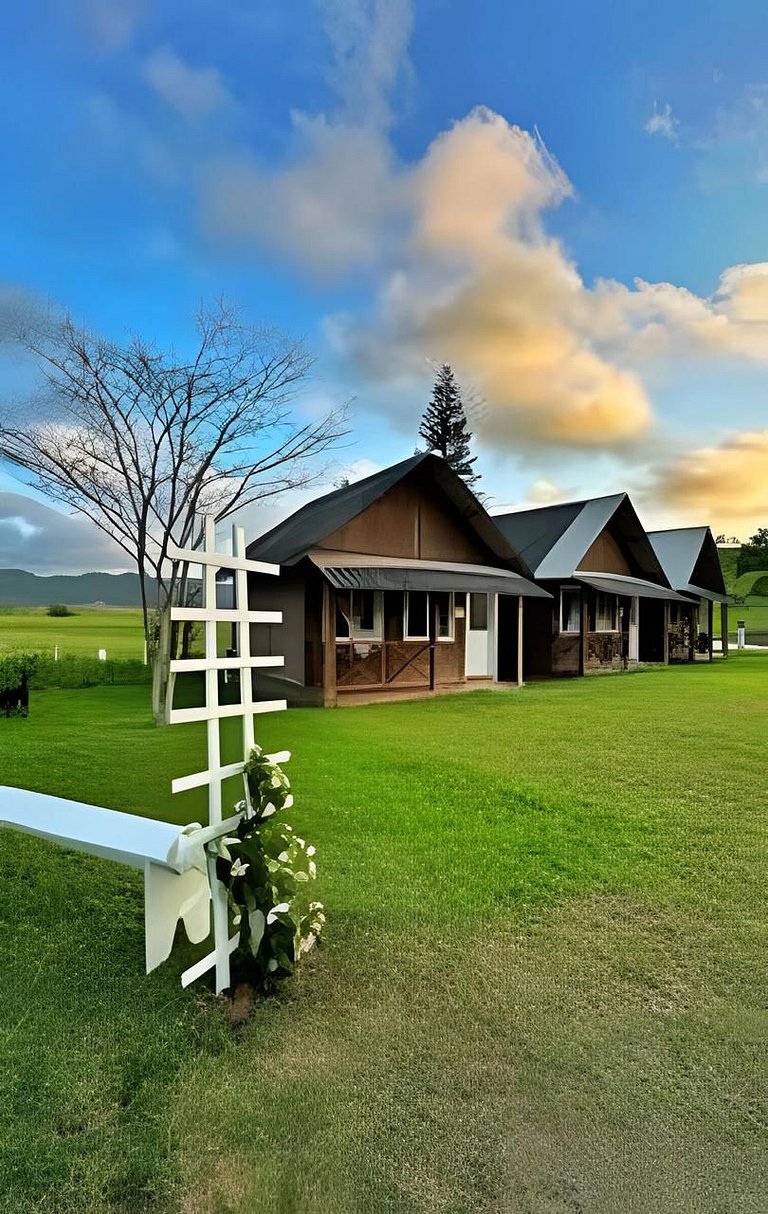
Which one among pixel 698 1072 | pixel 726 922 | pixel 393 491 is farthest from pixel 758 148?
pixel 698 1072

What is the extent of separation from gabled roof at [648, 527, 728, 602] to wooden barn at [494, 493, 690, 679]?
3.14 meters

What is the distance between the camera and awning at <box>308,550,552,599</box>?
12.7 metres

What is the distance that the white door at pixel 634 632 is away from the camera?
21.7 metres

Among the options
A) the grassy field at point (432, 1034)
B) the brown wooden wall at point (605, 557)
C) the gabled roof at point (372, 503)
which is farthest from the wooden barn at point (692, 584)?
the grassy field at point (432, 1034)

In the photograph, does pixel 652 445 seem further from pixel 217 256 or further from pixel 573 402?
pixel 217 256

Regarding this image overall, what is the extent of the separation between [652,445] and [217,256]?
49.1 feet

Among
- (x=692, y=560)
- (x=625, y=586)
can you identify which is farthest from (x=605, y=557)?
(x=692, y=560)

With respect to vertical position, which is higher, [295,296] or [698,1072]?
[295,296]

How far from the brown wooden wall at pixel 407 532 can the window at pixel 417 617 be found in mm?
1062

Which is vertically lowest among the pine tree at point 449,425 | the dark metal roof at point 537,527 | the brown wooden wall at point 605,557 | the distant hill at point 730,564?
the brown wooden wall at point 605,557

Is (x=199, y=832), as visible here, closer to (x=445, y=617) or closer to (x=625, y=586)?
(x=445, y=617)

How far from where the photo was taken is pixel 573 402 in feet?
57.1

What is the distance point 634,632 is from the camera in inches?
867

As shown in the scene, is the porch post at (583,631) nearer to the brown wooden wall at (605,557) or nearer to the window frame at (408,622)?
the brown wooden wall at (605,557)
